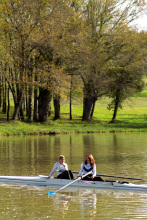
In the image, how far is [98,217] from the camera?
436 inches

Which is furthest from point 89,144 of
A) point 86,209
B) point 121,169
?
point 86,209

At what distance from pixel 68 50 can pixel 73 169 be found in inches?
983

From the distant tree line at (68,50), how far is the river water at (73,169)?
27.8ft

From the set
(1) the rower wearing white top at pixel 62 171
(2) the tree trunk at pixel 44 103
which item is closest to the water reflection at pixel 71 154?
(1) the rower wearing white top at pixel 62 171

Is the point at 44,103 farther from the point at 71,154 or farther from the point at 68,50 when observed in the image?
the point at 71,154

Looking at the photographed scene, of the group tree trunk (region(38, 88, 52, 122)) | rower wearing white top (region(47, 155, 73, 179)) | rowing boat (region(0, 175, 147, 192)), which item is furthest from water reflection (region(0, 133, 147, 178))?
tree trunk (region(38, 88, 52, 122))

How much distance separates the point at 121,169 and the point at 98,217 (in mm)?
8852

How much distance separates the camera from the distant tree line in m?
40.5

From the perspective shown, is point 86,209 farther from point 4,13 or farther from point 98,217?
point 4,13

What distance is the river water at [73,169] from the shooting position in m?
11.6

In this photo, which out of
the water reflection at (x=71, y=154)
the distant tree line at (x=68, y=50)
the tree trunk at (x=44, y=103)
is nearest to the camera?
the water reflection at (x=71, y=154)

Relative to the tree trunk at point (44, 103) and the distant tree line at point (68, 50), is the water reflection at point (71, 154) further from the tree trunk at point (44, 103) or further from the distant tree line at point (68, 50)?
the tree trunk at point (44, 103)

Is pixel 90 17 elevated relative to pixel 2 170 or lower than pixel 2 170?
elevated

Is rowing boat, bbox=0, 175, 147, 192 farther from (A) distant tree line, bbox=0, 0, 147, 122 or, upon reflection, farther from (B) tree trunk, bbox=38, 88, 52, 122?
(B) tree trunk, bbox=38, 88, 52, 122
